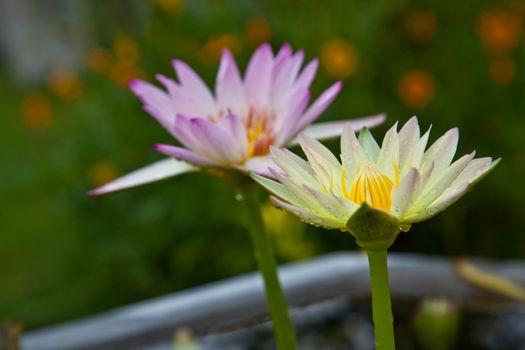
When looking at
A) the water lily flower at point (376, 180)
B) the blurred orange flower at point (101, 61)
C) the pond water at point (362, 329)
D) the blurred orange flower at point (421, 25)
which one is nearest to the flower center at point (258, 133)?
the water lily flower at point (376, 180)

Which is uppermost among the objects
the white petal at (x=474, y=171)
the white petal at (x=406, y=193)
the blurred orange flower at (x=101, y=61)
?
the blurred orange flower at (x=101, y=61)

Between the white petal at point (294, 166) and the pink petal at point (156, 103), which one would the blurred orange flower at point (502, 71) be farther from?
the white petal at point (294, 166)

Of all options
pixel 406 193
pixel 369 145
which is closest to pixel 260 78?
pixel 369 145

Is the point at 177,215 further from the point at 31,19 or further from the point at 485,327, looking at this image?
the point at 31,19

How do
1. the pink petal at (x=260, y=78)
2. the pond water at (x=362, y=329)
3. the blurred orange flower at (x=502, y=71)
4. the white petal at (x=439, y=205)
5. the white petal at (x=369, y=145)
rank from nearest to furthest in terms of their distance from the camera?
the white petal at (x=439, y=205)
the white petal at (x=369, y=145)
the pink petal at (x=260, y=78)
the pond water at (x=362, y=329)
the blurred orange flower at (x=502, y=71)

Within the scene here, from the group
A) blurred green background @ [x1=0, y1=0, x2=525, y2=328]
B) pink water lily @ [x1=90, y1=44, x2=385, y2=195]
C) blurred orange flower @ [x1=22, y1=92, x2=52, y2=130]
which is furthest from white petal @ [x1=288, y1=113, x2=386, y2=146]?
blurred orange flower @ [x1=22, y1=92, x2=52, y2=130]

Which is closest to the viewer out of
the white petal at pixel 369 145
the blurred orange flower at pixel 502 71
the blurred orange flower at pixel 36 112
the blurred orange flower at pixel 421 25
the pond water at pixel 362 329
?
the white petal at pixel 369 145

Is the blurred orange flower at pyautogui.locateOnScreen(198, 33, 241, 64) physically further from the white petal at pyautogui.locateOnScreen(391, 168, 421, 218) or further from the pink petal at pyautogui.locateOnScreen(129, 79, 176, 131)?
the white petal at pyautogui.locateOnScreen(391, 168, 421, 218)
